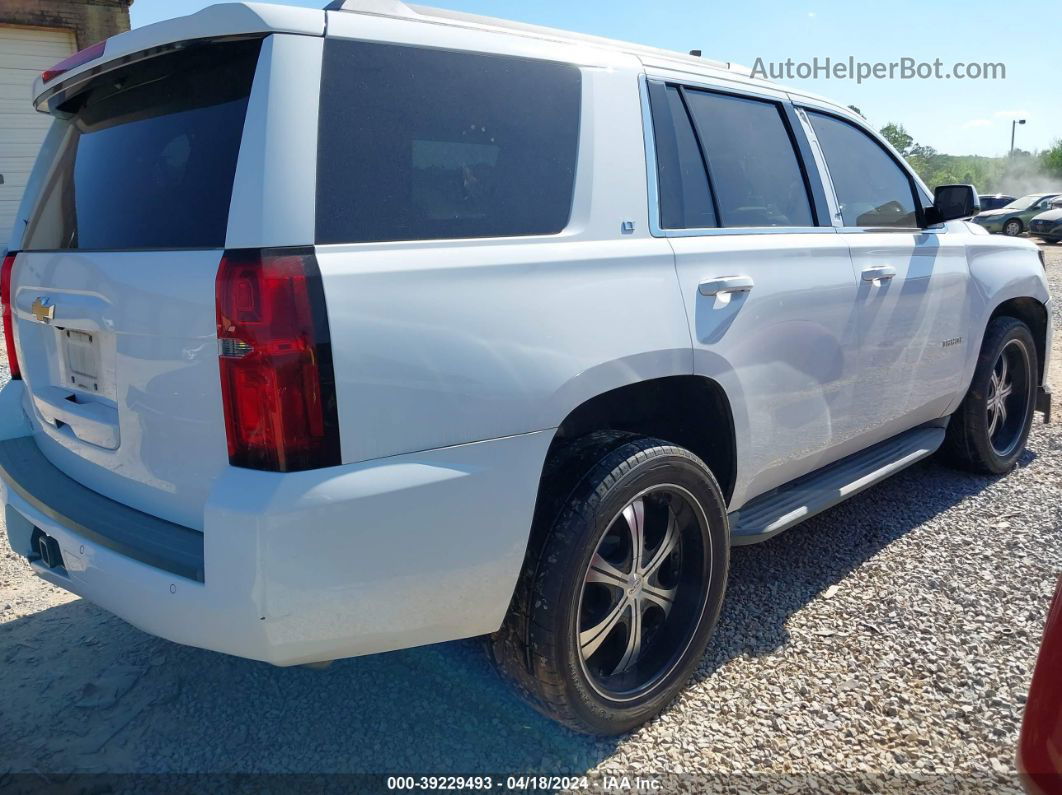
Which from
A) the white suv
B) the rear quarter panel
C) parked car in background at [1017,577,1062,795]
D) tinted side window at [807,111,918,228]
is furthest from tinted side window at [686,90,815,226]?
parked car in background at [1017,577,1062,795]

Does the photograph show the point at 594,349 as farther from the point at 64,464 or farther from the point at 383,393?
the point at 64,464

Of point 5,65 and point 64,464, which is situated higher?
point 5,65

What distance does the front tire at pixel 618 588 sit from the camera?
7.23 ft

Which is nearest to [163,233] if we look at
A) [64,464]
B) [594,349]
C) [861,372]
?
[64,464]

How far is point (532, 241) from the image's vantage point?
7.11 ft

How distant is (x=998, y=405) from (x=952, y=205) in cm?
134

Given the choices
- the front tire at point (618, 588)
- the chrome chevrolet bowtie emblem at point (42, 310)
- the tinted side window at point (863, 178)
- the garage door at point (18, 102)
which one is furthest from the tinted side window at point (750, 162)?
the garage door at point (18, 102)

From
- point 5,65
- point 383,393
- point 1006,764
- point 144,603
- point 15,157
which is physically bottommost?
point 1006,764

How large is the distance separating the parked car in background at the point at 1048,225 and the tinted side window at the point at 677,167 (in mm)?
26164

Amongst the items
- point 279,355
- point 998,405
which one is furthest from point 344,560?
point 998,405

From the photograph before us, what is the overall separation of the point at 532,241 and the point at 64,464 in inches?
63.2

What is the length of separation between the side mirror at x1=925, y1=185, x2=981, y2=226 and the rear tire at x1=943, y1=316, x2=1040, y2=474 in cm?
75

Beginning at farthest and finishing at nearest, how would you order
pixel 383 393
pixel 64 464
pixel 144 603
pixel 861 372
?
pixel 861 372 → pixel 64 464 → pixel 144 603 → pixel 383 393

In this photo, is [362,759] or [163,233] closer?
[163,233]
